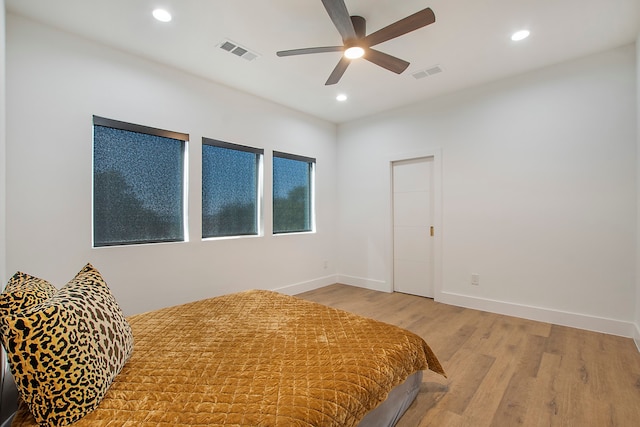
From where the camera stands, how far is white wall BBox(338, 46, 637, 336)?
3012 mm

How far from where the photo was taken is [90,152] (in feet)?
9.27

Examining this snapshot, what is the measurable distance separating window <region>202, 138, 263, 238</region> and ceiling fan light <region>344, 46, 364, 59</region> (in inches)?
76.5

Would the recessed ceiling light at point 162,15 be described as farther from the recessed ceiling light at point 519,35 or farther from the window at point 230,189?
the recessed ceiling light at point 519,35

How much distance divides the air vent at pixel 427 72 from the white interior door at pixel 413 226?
1203 millimetres

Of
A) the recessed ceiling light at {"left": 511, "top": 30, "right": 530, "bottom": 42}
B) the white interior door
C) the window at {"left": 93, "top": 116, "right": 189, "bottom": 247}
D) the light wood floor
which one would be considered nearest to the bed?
the light wood floor

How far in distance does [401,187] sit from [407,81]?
1524 mm

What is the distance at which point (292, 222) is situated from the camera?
4.77 metres

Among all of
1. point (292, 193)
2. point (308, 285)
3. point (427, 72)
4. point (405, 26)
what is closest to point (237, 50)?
point (405, 26)

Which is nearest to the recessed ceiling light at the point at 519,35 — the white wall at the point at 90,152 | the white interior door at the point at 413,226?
the white interior door at the point at 413,226

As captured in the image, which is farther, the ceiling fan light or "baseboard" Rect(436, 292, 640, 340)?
"baseboard" Rect(436, 292, 640, 340)

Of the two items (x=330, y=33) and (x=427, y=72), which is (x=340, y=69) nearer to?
(x=330, y=33)

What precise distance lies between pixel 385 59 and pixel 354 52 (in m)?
0.30

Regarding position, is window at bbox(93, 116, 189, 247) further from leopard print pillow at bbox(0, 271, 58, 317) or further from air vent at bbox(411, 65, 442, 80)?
air vent at bbox(411, 65, 442, 80)

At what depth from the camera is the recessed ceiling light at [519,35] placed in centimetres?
271
